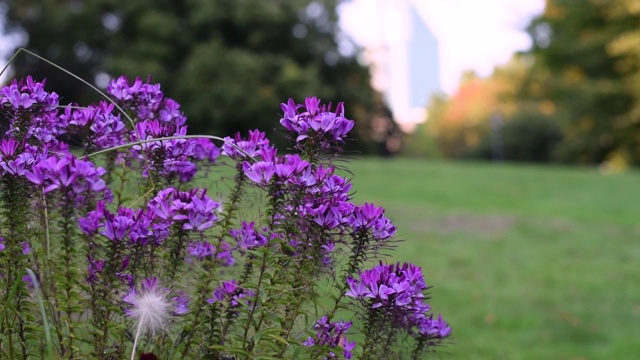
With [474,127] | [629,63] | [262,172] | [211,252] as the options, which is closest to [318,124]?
[262,172]

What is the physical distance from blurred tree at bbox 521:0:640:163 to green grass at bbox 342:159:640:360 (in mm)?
10613

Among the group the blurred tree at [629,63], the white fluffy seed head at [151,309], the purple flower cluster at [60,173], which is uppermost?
the blurred tree at [629,63]

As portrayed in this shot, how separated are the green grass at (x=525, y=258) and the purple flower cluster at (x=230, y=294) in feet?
2.60

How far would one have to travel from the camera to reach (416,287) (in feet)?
5.18

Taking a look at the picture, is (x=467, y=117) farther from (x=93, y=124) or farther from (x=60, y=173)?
(x=60, y=173)

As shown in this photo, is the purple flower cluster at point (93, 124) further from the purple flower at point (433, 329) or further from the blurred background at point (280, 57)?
the blurred background at point (280, 57)

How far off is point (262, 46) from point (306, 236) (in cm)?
2640

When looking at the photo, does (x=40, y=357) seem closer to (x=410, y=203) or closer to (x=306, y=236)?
(x=306, y=236)

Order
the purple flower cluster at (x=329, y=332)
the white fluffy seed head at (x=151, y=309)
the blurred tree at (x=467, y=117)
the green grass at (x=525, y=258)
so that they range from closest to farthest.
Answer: the white fluffy seed head at (x=151, y=309)
the purple flower cluster at (x=329, y=332)
the green grass at (x=525, y=258)
the blurred tree at (x=467, y=117)

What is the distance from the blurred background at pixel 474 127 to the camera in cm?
644

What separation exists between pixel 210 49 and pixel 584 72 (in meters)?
14.3

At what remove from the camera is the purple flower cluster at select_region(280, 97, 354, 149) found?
4.90 feet

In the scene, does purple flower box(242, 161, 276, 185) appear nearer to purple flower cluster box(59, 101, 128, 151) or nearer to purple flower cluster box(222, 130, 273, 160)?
purple flower cluster box(222, 130, 273, 160)

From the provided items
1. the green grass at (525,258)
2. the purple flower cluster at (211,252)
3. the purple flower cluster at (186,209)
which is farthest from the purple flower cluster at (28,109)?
the green grass at (525,258)
